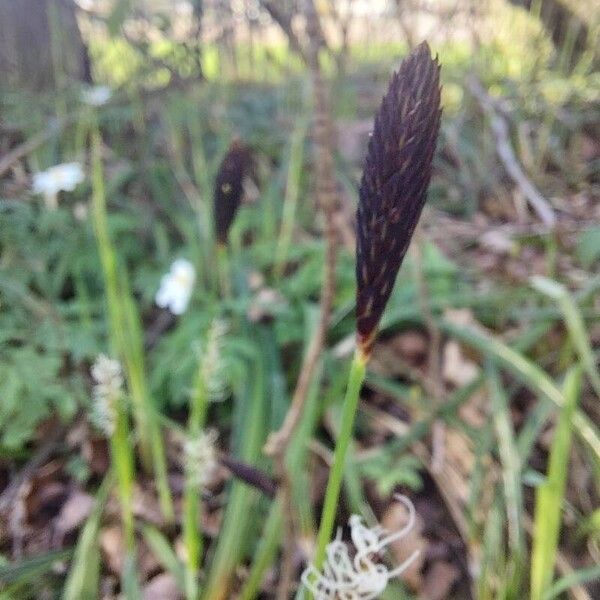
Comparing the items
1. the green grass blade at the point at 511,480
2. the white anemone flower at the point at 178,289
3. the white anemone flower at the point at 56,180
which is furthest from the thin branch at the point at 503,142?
the white anemone flower at the point at 56,180

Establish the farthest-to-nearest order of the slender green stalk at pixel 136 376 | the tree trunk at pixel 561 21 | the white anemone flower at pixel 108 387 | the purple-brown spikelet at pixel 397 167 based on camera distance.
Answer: the tree trunk at pixel 561 21
the slender green stalk at pixel 136 376
the white anemone flower at pixel 108 387
the purple-brown spikelet at pixel 397 167

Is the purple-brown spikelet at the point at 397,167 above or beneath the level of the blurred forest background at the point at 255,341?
above

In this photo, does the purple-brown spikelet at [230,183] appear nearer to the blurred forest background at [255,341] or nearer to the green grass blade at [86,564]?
the blurred forest background at [255,341]

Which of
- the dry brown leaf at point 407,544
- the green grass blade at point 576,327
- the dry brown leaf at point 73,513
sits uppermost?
the green grass blade at point 576,327

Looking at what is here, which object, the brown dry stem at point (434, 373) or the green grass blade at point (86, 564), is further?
the brown dry stem at point (434, 373)

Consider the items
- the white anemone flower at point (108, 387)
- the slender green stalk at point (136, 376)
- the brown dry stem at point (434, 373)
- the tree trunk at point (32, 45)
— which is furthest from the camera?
the tree trunk at point (32, 45)

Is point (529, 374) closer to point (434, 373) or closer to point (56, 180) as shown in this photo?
point (434, 373)

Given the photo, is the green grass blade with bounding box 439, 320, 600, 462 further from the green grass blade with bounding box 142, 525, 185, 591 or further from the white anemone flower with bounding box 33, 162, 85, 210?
the white anemone flower with bounding box 33, 162, 85, 210
